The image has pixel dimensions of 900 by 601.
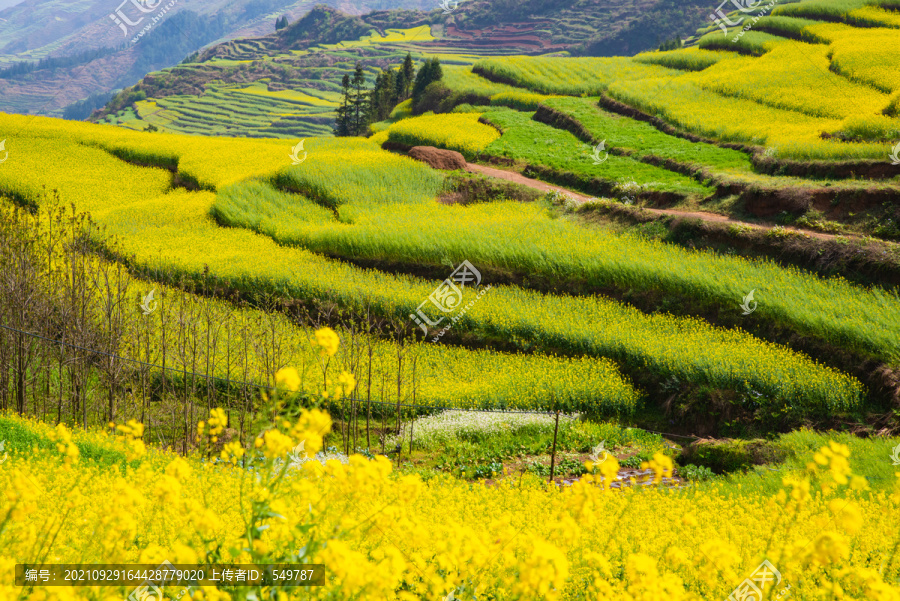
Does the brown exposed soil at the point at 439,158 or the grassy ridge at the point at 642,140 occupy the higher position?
the grassy ridge at the point at 642,140

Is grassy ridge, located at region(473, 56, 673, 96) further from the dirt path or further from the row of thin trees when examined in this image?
the row of thin trees

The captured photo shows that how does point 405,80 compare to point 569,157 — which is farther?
point 405,80

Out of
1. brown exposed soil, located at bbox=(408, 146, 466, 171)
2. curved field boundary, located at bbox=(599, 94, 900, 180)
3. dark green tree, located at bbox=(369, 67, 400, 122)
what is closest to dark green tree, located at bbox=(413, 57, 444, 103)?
dark green tree, located at bbox=(369, 67, 400, 122)

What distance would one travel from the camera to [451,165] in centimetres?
A: 2623

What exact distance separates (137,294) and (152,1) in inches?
1407

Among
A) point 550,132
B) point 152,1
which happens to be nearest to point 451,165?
point 550,132

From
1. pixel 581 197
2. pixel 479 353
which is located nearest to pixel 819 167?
pixel 581 197

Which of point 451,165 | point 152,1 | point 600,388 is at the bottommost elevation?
point 600,388

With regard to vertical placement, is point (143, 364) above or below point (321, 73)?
below

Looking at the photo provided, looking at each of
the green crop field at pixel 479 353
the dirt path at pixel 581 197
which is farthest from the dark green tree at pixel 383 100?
the dirt path at pixel 581 197

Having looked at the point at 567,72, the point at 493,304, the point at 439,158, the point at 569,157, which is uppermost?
the point at 567,72

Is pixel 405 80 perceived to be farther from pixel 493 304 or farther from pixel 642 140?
pixel 493 304

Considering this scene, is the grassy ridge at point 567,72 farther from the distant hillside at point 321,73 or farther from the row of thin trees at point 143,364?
the distant hillside at point 321,73

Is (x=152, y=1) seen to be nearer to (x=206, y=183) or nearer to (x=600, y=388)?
(x=206, y=183)
